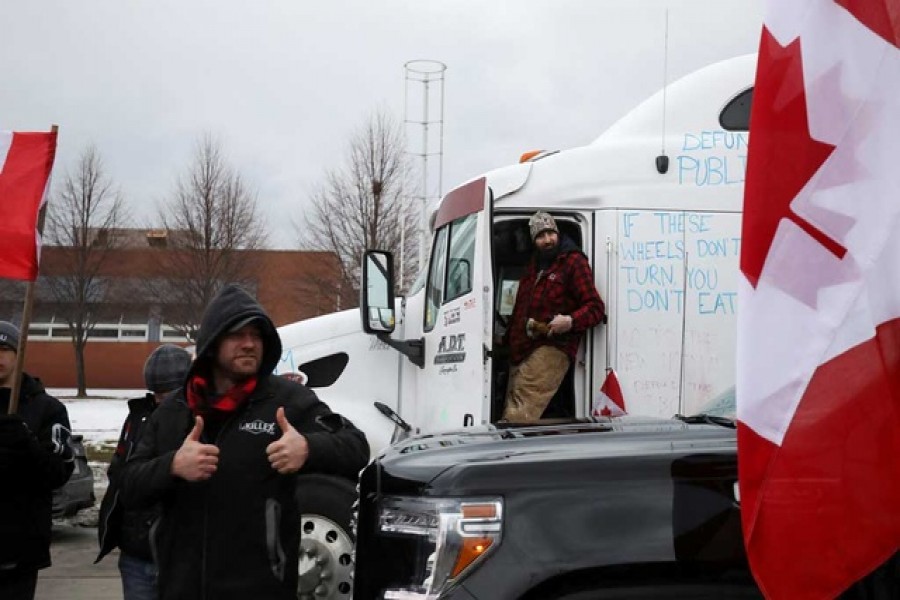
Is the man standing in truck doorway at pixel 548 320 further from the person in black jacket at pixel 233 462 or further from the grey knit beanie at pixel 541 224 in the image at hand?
the person in black jacket at pixel 233 462

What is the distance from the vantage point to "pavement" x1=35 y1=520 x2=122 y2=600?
712cm

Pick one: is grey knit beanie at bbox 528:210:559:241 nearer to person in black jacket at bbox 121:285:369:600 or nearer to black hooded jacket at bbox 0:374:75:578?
person in black jacket at bbox 121:285:369:600

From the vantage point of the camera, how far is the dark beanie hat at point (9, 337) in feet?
14.4

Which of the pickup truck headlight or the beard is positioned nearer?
the pickup truck headlight

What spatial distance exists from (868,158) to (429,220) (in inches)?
219

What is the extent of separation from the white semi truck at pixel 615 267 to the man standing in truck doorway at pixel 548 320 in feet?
0.46

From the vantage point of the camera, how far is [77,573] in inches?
307

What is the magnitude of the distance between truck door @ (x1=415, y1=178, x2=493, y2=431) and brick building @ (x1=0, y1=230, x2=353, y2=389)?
15.6 metres

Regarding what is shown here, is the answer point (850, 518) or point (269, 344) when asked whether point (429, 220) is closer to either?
point (269, 344)

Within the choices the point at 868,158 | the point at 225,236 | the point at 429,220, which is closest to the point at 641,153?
the point at 429,220

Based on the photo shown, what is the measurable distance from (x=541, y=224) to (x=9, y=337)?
3.18 metres

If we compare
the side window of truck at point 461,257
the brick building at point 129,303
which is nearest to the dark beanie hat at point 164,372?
the side window of truck at point 461,257

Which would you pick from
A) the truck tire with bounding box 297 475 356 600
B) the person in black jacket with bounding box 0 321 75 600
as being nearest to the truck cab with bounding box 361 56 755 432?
the truck tire with bounding box 297 475 356 600

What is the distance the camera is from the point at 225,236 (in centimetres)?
2627
